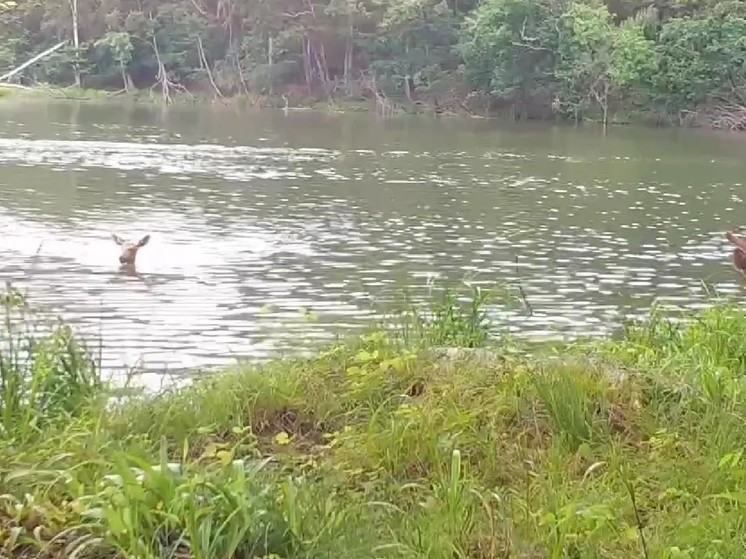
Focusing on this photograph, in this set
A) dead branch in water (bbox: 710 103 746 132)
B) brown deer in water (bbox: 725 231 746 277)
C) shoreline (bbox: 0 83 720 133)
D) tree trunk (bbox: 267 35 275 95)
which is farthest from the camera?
tree trunk (bbox: 267 35 275 95)

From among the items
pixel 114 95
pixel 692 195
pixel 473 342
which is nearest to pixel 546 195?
pixel 692 195

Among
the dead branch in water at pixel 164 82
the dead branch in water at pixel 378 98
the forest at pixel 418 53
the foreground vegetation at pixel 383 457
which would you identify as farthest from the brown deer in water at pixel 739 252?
the dead branch in water at pixel 164 82

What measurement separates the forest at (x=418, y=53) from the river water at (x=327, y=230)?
1197 centimetres

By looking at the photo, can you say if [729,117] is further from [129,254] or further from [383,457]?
[383,457]

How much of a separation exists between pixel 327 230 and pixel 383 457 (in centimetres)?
1356

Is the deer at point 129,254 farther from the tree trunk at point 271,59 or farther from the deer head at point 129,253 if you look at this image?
the tree trunk at point 271,59

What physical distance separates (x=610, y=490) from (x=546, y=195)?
19.9 m

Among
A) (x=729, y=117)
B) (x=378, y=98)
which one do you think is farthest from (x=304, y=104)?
(x=729, y=117)

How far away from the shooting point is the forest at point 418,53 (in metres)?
48.4

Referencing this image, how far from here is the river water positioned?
11172 mm

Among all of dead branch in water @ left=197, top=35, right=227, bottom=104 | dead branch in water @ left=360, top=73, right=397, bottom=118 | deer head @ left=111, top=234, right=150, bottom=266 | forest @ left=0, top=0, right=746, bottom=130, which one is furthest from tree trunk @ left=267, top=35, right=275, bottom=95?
deer head @ left=111, top=234, right=150, bottom=266

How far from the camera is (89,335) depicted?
31.2 feet

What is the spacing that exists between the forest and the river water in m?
12.0

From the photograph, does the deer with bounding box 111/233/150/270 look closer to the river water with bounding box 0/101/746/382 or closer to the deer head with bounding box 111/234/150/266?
the deer head with bounding box 111/234/150/266
